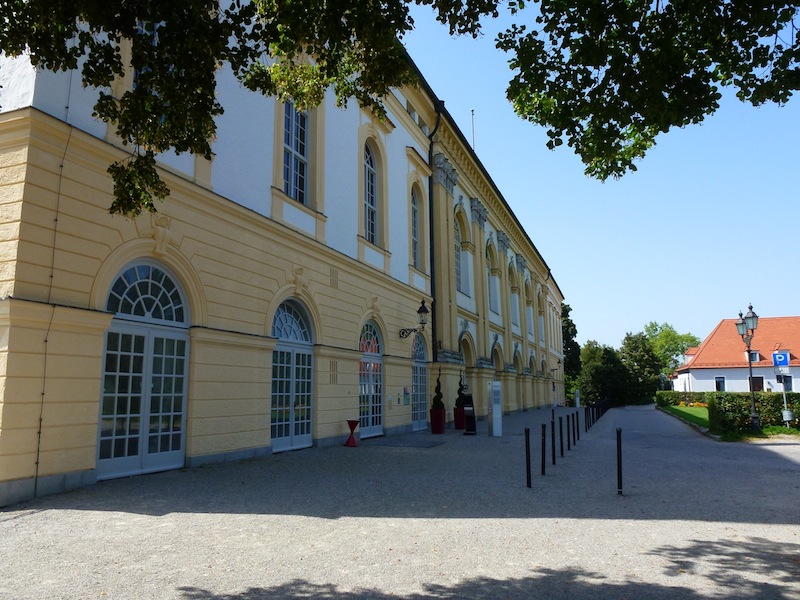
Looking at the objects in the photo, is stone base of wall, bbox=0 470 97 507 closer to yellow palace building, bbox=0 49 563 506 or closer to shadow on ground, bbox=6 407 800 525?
yellow palace building, bbox=0 49 563 506

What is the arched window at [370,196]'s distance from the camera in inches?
716

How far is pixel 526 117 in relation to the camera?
6926 mm

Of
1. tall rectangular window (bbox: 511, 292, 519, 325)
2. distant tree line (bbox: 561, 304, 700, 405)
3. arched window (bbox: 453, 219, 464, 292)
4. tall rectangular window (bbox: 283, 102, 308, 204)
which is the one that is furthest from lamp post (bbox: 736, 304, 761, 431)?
distant tree line (bbox: 561, 304, 700, 405)

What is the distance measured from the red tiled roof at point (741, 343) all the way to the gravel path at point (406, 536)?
51.8 metres

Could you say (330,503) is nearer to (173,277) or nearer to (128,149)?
(173,277)

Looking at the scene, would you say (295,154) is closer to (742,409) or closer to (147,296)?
(147,296)

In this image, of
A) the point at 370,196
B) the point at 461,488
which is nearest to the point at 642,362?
the point at 370,196

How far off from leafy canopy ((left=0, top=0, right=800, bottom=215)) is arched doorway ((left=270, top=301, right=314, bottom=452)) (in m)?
7.05

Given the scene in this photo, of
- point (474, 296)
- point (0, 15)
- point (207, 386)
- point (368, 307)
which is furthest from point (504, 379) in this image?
point (0, 15)

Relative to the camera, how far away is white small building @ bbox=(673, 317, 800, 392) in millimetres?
52956

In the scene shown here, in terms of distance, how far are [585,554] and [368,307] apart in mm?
12352

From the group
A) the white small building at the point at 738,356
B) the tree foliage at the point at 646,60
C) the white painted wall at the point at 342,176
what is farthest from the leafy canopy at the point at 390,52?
the white small building at the point at 738,356

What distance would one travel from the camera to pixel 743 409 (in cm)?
1912

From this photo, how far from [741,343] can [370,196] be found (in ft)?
172
